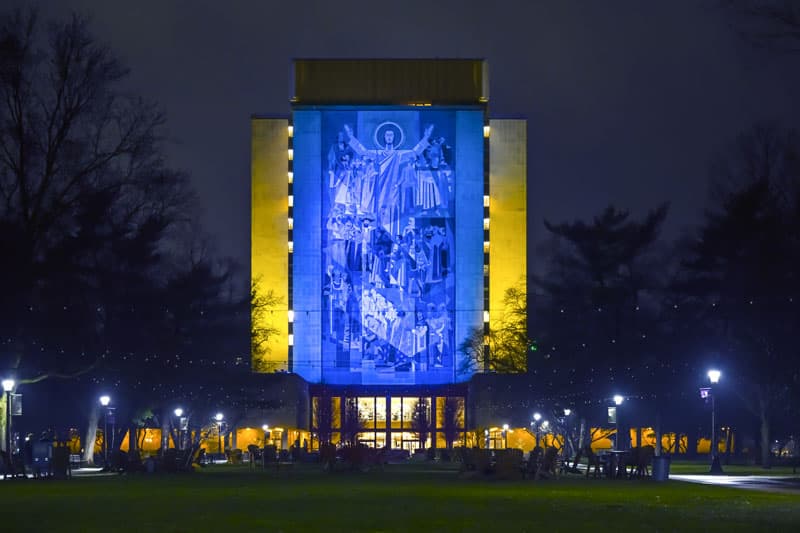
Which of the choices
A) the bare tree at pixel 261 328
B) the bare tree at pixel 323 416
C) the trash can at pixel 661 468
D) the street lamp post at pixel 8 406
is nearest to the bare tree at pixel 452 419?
the bare tree at pixel 323 416

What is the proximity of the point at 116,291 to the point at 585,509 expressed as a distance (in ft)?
174

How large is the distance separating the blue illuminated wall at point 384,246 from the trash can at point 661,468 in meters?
116

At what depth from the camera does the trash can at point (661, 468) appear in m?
53.8

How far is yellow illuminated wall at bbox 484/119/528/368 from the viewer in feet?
574

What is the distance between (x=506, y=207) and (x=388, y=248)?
15311 mm

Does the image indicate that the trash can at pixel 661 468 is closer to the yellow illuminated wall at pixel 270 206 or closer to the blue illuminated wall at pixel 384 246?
the blue illuminated wall at pixel 384 246

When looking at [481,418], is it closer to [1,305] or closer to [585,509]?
[1,305]

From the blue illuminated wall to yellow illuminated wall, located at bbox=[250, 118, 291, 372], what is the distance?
3.04 m

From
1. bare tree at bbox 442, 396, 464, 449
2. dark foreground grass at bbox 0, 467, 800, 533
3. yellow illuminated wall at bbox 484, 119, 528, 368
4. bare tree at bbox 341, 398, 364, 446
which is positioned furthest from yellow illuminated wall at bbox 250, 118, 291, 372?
dark foreground grass at bbox 0, 467, 800, 533

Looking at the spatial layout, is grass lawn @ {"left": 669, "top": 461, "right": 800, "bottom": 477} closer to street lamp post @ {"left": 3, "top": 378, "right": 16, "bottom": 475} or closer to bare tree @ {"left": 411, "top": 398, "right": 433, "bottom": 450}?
street lamp post @ {"left": 3, "top": 378, "right": 16, "bottom": 475}

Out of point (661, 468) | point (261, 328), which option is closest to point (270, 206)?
point (261, 328)

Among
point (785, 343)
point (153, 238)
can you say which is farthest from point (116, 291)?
point (785, 343)

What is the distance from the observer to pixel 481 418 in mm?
158625

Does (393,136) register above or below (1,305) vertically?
above
